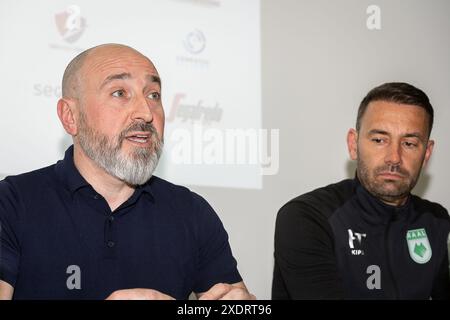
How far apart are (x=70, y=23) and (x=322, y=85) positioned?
1.49 m

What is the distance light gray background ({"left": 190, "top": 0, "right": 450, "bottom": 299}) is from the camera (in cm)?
344

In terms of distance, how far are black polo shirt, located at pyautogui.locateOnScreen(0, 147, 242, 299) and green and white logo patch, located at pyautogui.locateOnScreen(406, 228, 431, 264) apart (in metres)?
0.92

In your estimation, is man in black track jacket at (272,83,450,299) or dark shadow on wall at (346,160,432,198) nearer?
man in black track jacket at (272,83,450,299)

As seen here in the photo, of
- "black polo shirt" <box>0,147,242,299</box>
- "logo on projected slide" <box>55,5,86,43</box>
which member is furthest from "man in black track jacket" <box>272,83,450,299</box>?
"logo on projected slide" <box>55,5,86,43</box>

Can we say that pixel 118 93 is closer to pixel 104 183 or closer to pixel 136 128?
pixel 136 128

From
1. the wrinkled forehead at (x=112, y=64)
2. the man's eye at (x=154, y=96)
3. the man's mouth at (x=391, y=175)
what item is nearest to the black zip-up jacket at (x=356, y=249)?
the man's mouth at (x=391, y=175)

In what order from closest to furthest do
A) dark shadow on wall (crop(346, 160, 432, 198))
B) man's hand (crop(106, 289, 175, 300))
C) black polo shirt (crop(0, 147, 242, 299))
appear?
man's hand (crop(106, 289, 175, 300)) → black polo shirt (crop(0, 147, 242, 299)) → dark shadow on wall (crop(346, 160, 432, 198))

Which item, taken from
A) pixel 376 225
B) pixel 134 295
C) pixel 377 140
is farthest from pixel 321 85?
pixel 134 295

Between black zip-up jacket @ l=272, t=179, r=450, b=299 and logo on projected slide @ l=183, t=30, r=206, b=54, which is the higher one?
logo on projected slide @ l=183, t=30, r=206, b=54

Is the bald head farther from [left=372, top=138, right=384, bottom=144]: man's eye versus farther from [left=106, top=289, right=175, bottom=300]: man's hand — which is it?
[left=372, top=138, right=384, bottom=144]: man's eye
